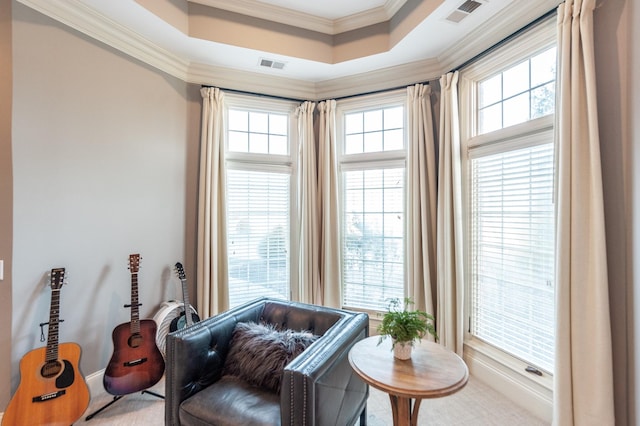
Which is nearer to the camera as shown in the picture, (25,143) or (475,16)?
(25,143)

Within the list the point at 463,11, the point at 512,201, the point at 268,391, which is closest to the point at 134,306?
the point at 268,391

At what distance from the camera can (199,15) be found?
2469 millimetres

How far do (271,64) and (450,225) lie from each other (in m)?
2.34

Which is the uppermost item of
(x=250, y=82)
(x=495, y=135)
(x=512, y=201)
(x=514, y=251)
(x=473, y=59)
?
(x=250, y=82)

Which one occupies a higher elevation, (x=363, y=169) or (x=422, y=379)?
(x=363, y=169)

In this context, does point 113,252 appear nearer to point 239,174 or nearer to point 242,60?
point 239,174

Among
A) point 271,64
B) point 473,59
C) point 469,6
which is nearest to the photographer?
point 469,6

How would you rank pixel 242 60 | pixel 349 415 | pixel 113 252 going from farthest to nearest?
pixel 242 60 < pixel 113 252 < pixel 349 415

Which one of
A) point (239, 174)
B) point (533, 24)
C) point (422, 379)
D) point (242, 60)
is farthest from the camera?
point (239, 174)

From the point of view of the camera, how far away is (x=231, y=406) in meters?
1.44

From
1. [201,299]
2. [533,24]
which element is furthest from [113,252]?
[533,24]

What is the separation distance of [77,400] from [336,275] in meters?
2.25

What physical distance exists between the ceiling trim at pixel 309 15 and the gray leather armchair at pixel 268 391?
2.56 m

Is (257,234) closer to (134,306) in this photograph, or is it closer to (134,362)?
(134,306)
